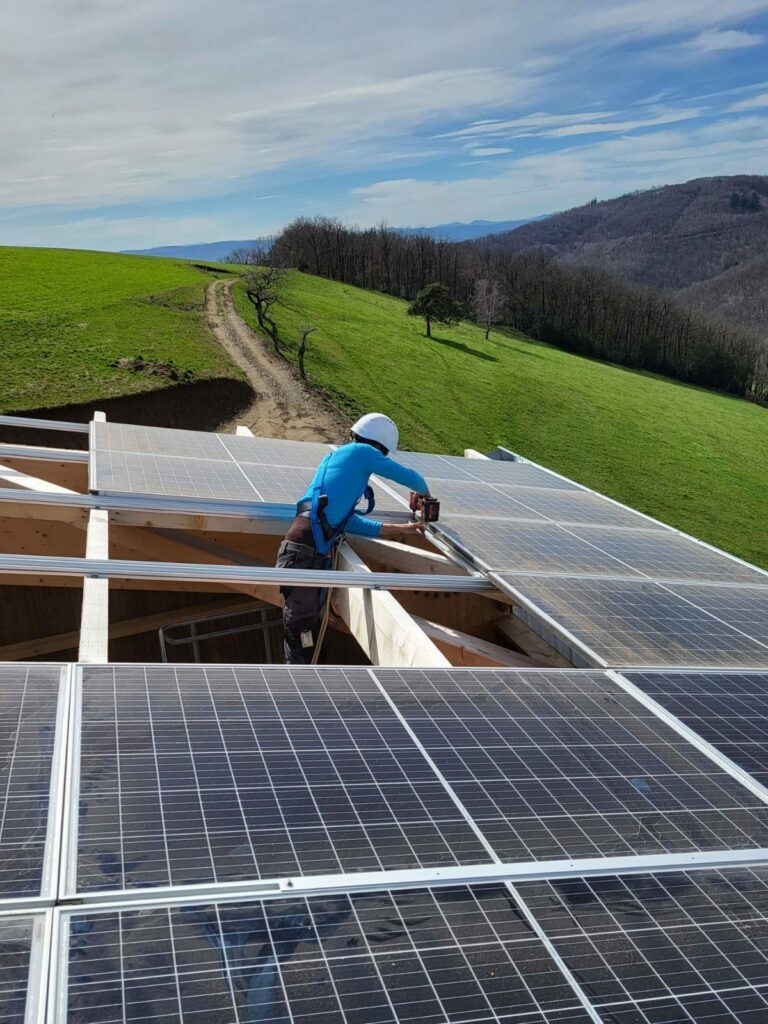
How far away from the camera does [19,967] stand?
2.56 m

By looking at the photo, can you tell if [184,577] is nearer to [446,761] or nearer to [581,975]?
[446,761]

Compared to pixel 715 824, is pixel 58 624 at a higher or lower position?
lower

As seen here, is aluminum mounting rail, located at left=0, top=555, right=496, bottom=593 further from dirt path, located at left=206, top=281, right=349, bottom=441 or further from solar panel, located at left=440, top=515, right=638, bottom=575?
dirt path, located at left=206, top=281, right=349, bottom=441

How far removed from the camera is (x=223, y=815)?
3.51m

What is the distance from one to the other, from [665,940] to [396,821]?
1246mm

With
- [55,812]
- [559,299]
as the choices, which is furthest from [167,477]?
[559,299]

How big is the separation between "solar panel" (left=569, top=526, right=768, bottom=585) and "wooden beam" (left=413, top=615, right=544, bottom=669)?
2500 mm

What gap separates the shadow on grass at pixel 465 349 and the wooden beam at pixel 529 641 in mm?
54720

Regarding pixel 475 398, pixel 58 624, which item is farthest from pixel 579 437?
pixel 58 624

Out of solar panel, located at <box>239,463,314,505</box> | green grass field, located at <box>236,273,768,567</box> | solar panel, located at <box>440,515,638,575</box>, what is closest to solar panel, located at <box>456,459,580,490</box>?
solar panel, located at <box>440,515,638,575</box>

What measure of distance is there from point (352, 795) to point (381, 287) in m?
112

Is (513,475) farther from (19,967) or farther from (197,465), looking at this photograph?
(19,967)

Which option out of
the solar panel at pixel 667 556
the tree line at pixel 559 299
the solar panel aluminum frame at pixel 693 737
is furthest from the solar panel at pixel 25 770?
the tree line at pixel 559 299

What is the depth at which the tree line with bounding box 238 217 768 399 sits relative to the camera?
100938mm
